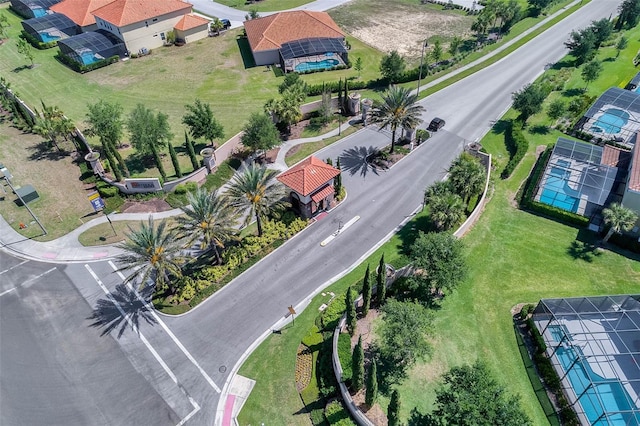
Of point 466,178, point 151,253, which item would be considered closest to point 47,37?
point 151,253

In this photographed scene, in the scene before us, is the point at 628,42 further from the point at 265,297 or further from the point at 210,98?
the point at 265,297

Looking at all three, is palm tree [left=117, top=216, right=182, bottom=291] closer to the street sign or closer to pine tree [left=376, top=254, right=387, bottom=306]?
the street sign

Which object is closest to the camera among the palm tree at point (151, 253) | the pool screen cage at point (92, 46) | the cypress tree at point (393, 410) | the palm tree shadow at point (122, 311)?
the cypress tree at point (393, 410)

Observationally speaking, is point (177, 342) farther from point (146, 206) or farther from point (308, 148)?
point (308, 148)

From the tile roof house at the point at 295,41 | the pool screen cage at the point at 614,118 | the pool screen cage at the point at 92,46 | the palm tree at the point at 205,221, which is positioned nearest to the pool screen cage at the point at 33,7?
the pool screen cage at the point at 92,46

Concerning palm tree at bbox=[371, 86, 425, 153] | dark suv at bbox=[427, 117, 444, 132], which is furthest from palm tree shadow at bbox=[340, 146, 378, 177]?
dark suv at bbox=[427, 117, 444, 132]

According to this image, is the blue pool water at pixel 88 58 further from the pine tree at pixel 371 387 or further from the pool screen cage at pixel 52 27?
the pine tree at pixel 371 387

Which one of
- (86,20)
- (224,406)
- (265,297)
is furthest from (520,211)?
(86,20)
